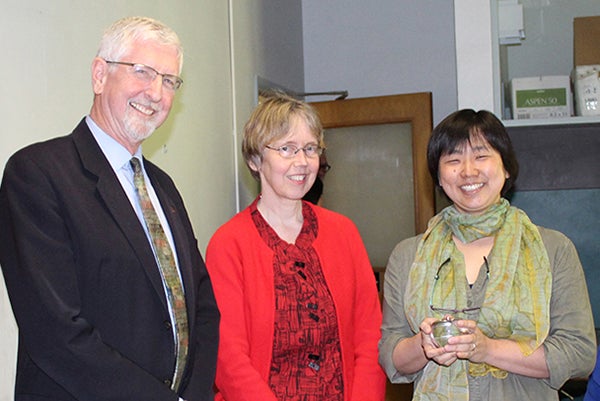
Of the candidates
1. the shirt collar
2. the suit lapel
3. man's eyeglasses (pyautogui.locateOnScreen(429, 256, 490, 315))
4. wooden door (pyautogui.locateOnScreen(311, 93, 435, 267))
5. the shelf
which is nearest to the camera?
the suit lapel

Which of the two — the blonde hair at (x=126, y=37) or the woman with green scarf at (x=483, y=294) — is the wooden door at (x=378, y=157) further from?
the blonde hair at (x=126, y=37)

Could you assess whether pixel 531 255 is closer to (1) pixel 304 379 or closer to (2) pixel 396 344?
(2) pixel 396 344

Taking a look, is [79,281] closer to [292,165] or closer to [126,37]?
[126,37]

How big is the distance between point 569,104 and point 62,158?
2701 millimetres

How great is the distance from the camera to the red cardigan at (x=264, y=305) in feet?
6.33

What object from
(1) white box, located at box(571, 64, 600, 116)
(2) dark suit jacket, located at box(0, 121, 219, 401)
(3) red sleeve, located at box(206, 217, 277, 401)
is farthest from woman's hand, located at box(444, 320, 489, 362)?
(1) white box, located at box(571, 64, 600, 116)

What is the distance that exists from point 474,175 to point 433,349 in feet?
1.61

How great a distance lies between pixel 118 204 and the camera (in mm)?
1526

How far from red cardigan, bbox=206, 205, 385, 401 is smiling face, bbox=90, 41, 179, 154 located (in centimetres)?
51

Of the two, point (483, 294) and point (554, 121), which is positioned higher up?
point (554, 121)

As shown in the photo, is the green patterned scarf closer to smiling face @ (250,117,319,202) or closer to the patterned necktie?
smiling face @ (250,117,319,202)

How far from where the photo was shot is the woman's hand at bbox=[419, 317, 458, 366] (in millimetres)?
1686

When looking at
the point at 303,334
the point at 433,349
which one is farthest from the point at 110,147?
the point at 433,349

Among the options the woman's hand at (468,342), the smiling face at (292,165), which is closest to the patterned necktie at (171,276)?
the smiling face at (292,165)
